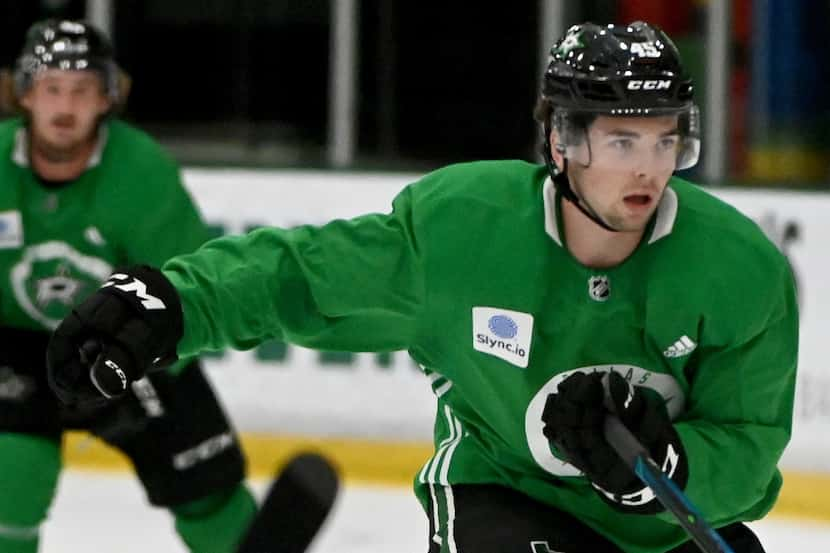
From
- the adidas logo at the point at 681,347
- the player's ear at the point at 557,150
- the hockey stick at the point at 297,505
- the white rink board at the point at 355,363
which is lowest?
the white rink board at the point at 355,363

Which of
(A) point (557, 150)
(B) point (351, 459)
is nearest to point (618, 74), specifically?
(A) point (557, 150)

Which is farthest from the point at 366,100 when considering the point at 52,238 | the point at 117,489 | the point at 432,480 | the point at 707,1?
the point at 432,480

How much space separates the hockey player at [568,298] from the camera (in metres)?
2.57

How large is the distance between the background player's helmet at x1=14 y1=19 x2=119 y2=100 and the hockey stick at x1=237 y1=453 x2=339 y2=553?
1.65 metres

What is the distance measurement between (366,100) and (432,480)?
12.3ft

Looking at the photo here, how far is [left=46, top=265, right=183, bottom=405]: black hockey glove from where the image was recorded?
2.41 m

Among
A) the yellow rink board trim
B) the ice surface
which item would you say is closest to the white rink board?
the yellow rink board trim

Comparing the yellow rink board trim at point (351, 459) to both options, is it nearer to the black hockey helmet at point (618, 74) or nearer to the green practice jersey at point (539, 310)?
the green practice jersey at point (539, 310)

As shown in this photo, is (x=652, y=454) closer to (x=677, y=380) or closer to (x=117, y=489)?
(x=677, y=380)

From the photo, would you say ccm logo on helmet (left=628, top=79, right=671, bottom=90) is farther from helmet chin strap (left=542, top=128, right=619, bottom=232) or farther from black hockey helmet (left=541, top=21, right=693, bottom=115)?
helmet chin strap (left=542, top=128, right=619, bottom=232)

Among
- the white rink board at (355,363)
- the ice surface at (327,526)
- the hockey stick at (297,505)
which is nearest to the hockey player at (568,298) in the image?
A: the hockey stick at (297,505)

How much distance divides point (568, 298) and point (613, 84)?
0.95 feet

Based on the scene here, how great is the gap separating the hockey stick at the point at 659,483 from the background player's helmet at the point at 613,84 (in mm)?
387

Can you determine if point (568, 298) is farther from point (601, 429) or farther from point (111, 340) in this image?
point (111, 340)
